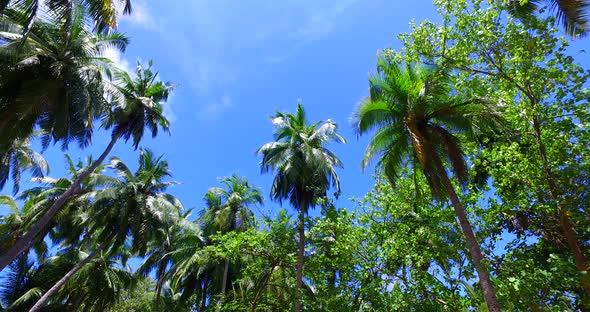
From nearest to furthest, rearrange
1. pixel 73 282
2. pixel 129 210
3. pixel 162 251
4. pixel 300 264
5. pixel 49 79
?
pixel 49 79 < pixel 300 264 < pixel 129 210 < pixel 73 282 < pixel 162 251

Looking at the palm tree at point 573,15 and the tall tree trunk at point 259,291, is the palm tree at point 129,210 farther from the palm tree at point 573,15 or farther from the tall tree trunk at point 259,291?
the palm tree at point 573,15

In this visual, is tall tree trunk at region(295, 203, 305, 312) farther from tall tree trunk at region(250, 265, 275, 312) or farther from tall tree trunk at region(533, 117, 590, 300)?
tall tree trunk at region(533, 117, 590, 300)

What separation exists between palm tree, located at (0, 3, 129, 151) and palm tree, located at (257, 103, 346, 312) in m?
8.40

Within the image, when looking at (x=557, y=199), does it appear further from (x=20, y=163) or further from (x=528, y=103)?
(x=20, y=163)

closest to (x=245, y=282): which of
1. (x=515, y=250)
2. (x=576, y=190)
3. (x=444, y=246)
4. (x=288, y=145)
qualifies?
(x=288, y=145)

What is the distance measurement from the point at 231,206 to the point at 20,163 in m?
13.0

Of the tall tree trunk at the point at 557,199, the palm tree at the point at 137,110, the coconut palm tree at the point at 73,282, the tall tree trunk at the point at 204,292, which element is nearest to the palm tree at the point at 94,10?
the palm tree at the point at 137,110

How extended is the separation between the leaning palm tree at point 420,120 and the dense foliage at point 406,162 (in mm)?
46

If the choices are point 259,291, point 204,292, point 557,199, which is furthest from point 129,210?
point 557,199

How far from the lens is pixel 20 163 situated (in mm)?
22422

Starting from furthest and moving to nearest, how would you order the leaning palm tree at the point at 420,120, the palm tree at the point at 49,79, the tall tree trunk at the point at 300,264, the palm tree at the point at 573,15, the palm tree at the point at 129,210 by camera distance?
1. the palm tree at the point at 129,210
2. the tall tree trunk at the point at 300,264
3. the palm tree at the point at 49,79
4. the leaning palm tree at the point at 420,120
5. the palm tree at the point at 573,15

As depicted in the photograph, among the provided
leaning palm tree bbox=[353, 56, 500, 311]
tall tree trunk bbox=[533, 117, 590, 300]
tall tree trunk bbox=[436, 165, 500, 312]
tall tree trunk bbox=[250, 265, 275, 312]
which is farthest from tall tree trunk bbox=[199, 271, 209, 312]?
tall tree trunk bbox=[533, 117, 590, 300]

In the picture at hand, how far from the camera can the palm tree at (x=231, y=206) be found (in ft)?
78.5

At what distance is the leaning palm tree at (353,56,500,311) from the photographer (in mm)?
10625
